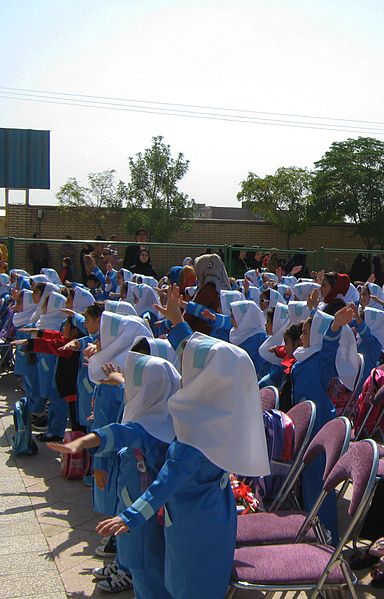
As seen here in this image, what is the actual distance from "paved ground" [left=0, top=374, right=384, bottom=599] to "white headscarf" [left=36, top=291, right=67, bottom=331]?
1533 millimetres

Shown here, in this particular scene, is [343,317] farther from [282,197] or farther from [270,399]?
Answer: [282,197]

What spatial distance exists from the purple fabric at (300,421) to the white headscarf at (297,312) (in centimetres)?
249

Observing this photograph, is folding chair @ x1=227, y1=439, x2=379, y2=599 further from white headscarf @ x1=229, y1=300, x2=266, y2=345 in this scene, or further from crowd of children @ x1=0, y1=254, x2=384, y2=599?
white headscarf @ x1=229, y1=300, x2=266, y2=345

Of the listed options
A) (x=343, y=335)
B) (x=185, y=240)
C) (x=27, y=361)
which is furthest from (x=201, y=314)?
(x=185, y=240)

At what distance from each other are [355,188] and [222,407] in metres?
25.5

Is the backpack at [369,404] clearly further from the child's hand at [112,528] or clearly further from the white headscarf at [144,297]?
the white headscarf at [144,297]

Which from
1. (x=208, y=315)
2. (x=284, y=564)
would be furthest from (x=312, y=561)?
(x=208, y=315)

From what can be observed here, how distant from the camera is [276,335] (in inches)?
242

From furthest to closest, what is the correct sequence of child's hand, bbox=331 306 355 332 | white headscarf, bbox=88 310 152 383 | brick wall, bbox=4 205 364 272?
brick wall, bbox=4 205 364 272 < white headscarf, bbox=88 310 152 383 < child's hand, bbox=331 306 355 332

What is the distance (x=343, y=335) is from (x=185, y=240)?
18185 millimetres

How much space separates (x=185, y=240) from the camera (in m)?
23.2

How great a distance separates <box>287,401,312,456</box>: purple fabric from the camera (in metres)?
3.65

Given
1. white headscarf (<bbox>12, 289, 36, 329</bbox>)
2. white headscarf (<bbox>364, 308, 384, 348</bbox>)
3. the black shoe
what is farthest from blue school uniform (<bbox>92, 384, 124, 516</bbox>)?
white headscarf (<bbox>12, 289, 36, 329</bbox>)

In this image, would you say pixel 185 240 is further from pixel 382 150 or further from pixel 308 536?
pixel 308 536
